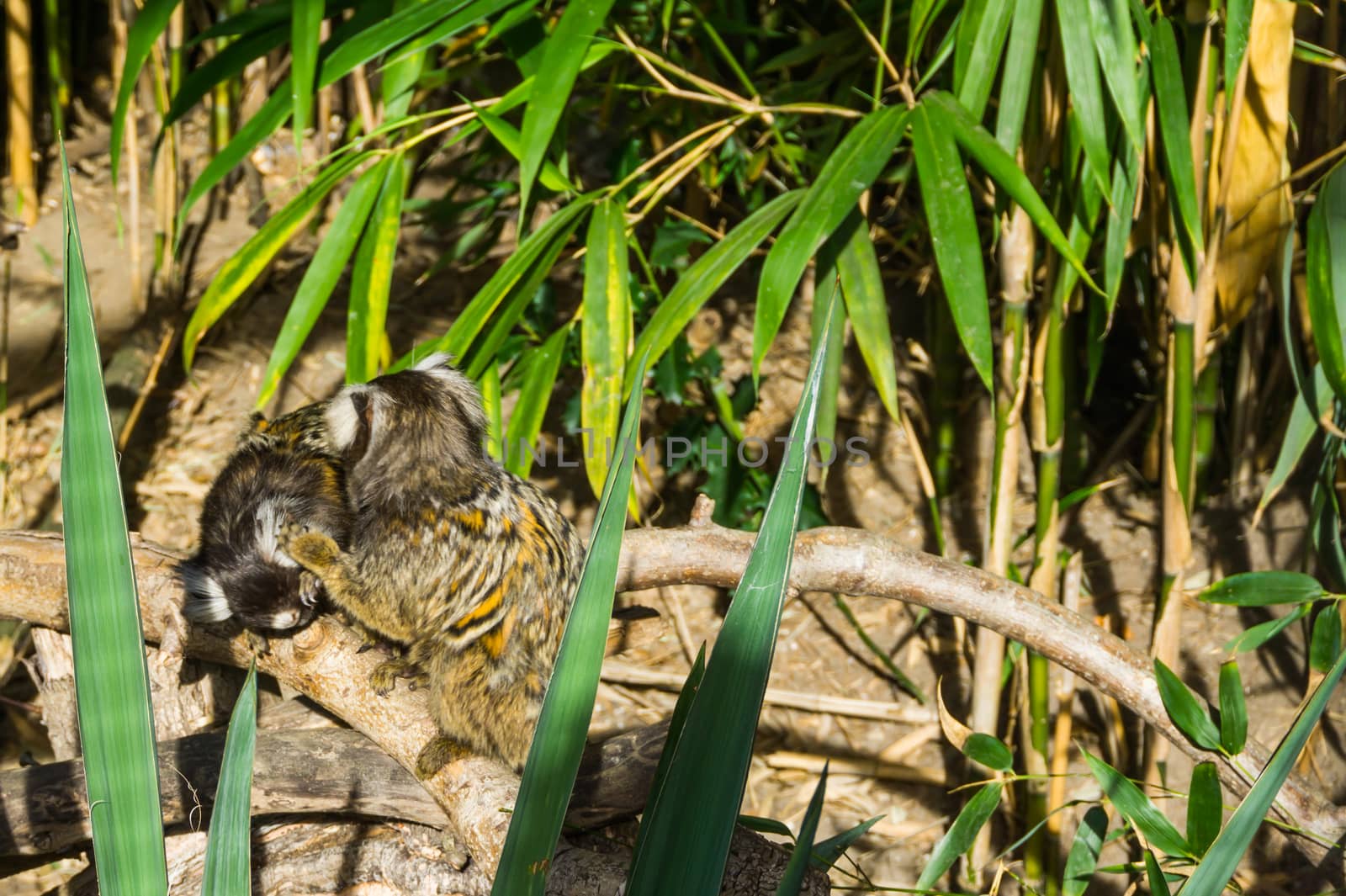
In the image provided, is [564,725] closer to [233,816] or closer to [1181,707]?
[233,816]

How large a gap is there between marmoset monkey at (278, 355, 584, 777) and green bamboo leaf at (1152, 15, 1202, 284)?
1137 millimetres

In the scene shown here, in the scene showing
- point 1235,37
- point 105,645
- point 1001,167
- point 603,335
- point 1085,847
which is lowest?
point 1085,847

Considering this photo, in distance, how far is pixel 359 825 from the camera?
165 cm

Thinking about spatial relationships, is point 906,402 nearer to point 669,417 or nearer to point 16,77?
point 669,417

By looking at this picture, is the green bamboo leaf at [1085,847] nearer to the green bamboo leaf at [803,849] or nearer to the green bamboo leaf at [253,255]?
the green bamboo leaf at [803,849]

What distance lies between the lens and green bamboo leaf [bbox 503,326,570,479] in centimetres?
203

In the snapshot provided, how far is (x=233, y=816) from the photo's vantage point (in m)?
0.86

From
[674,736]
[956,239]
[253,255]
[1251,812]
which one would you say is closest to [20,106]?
[253,255]

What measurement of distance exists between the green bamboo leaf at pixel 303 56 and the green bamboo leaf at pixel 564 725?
1.32 meters

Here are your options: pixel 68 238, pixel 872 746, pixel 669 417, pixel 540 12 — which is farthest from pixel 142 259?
pixel 68 238

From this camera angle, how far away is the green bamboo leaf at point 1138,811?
5.06 ft

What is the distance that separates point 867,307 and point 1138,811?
34.3 inches

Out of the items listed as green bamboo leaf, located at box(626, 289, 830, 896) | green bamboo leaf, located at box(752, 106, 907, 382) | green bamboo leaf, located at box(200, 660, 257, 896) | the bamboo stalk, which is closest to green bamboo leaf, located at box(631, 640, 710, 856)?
green bamboo leaf, located at box(626, 289, 830, 896)

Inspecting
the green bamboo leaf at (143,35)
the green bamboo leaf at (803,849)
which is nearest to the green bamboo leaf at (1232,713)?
the green bamboo leaf at (803,849)
